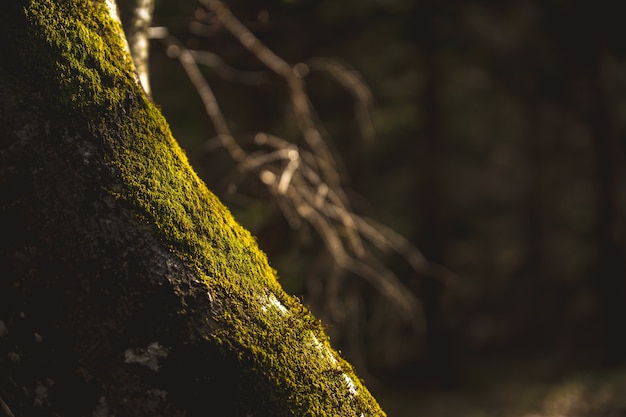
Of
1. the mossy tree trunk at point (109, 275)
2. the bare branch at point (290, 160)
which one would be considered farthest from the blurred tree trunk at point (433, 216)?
the mossy tree trunk at point (109, 275)

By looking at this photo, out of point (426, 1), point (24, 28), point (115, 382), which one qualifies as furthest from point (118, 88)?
point (426, 1)

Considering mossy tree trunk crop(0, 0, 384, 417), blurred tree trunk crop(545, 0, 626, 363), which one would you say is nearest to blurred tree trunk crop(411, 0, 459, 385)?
blurred tree trunk crop(545, 0, 626, 363)

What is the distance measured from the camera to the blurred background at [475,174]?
973cm

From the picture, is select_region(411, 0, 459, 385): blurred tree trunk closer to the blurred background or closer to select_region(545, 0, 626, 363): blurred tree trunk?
the blurred background

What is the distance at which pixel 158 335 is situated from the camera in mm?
1133

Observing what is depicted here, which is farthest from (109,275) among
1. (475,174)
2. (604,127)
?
(475,174)

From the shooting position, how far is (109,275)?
1.12 meters

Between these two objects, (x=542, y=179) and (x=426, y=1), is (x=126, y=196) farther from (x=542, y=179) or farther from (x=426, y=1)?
(x=542, y=179)

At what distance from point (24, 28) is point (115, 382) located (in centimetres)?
66

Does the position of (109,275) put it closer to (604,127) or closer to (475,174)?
(604,127)

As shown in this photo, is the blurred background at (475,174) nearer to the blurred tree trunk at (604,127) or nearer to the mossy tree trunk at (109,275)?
the blurred tree trunk at (604,127)

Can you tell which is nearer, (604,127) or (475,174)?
(604,127)

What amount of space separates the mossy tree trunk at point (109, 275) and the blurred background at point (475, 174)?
213 inches

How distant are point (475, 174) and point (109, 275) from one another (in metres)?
14.9
